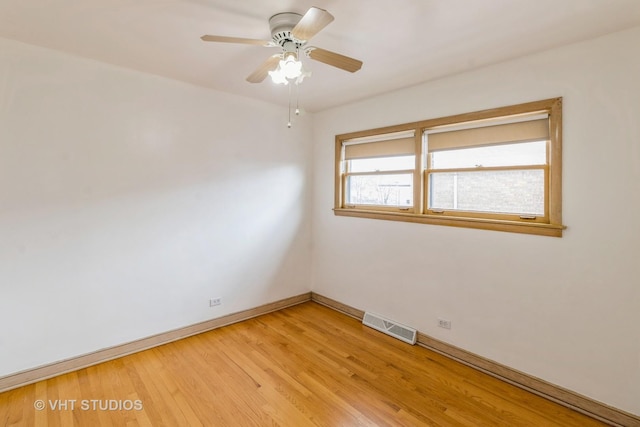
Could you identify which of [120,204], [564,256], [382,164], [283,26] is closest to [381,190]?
[382,164]

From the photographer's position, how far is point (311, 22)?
155cm

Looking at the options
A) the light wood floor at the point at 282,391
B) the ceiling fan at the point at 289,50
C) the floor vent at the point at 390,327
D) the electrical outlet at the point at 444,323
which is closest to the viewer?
the ceiling fan at the point at 289,50

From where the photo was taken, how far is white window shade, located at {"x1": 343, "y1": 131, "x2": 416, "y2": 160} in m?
3.33

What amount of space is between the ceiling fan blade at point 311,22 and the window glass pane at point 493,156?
1.93 meters

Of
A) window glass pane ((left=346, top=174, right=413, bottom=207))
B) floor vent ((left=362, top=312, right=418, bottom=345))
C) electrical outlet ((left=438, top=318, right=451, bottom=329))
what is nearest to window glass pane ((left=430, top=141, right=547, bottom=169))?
window glass pane ((left=346, top=174, right=413, bottom=207))

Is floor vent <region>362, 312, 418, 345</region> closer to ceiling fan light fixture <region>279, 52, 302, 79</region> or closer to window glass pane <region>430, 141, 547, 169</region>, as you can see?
window glass pane <region>430, 141, 547, 169</region>

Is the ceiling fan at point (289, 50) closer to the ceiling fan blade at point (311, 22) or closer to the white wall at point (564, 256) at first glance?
the ceiling fan blade at point (311, 22)

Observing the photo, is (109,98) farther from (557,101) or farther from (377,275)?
(557,101)

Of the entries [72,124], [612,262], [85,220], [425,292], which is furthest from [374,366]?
[72,124]

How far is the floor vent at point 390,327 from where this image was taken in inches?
125

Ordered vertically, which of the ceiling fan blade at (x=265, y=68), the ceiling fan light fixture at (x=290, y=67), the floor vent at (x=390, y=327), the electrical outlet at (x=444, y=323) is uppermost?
the ceiling fan blade at (x=265, y=68)

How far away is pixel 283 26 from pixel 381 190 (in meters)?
2.23

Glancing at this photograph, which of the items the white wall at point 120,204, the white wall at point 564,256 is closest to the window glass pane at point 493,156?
the white wall at point 564,256

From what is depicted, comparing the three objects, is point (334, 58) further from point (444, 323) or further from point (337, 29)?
point (444, 323)
